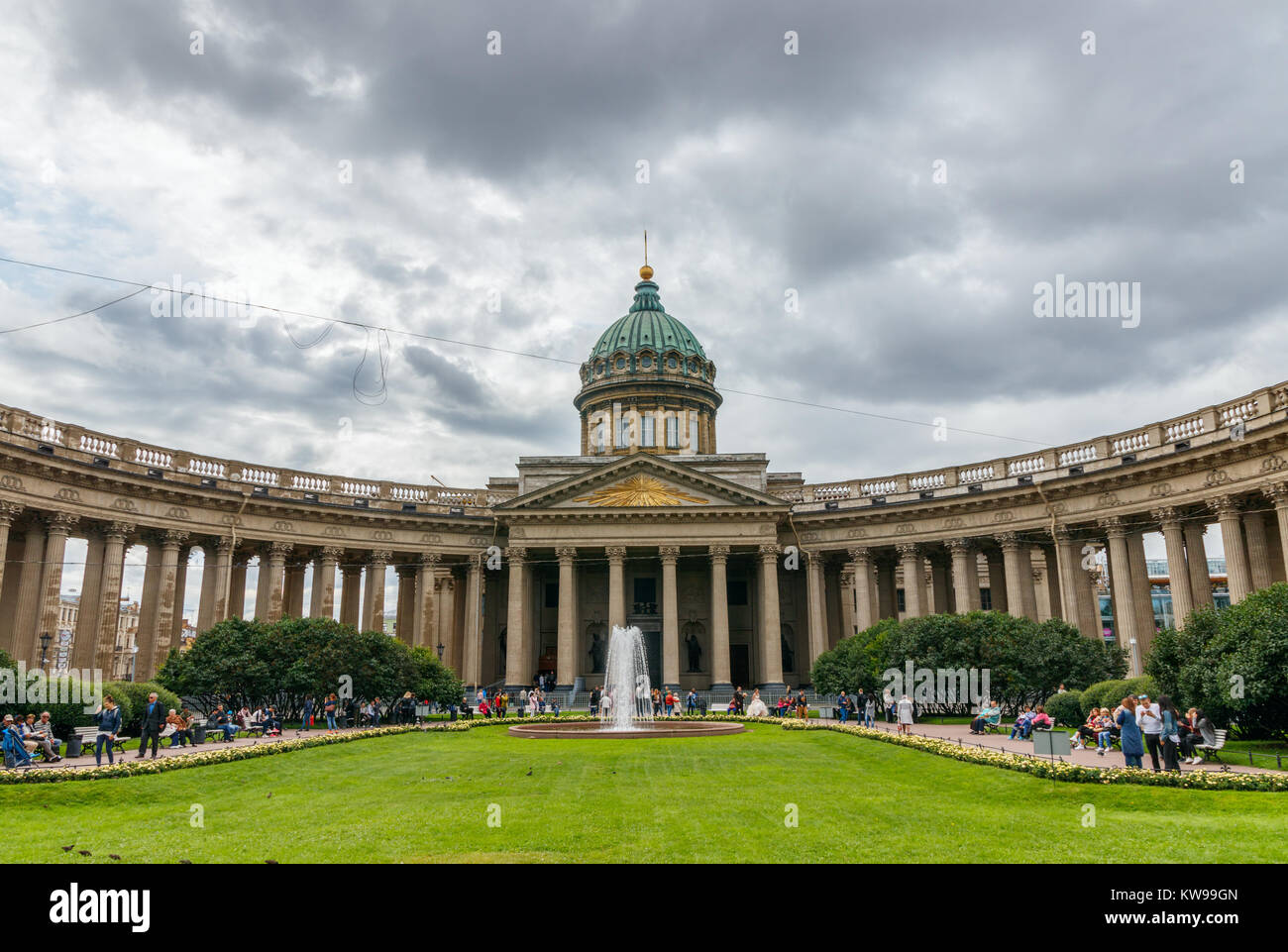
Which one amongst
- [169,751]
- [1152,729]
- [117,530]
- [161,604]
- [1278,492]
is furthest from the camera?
[161,604]

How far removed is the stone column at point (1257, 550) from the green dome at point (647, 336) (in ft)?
137

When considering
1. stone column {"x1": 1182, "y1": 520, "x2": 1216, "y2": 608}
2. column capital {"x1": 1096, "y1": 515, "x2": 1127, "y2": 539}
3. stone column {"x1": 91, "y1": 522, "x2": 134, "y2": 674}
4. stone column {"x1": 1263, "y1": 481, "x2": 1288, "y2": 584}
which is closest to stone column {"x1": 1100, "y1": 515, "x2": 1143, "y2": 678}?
column capital {"x1": 1096, "y1": 515, "x2": 1127, "y2": 539}

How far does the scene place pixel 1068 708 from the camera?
97.8 ft

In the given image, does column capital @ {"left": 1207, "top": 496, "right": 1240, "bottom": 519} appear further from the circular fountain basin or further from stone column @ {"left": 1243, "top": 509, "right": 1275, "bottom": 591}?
the circular fountain basin

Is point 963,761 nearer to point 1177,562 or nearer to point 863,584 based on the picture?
point 1177,562

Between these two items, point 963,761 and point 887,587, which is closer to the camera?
point 963,761

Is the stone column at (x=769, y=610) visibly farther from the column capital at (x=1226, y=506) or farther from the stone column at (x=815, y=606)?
the column capital at (x=1226, y=506)

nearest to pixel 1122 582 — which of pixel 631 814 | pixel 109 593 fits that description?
pixel 631 814

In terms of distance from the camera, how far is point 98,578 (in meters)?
41.6

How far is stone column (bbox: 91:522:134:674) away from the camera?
41062 millimetres

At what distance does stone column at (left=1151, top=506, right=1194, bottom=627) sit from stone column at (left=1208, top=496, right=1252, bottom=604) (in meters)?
2.15

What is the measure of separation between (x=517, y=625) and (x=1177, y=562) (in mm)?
34367
